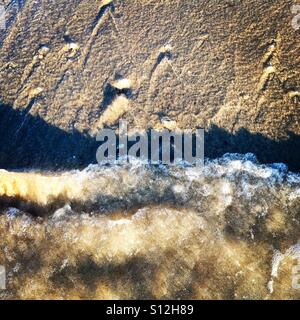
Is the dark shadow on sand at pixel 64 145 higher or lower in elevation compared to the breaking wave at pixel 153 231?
higher

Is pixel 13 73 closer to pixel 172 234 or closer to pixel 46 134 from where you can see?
pixel 46 134

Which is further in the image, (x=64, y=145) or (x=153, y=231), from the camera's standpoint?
(x=64, y=145)

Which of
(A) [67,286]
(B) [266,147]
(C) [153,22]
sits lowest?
(A) [67,286]

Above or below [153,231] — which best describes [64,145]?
above

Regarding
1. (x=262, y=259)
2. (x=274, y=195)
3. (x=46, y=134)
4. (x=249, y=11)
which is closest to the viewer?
(x=262, y=259)

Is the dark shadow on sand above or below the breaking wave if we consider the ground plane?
above

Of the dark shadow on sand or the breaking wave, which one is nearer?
the breaking wave

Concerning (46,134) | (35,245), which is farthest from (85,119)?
(35,245)

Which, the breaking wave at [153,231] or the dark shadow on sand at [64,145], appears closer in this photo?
the breaking wave at [153,231]
